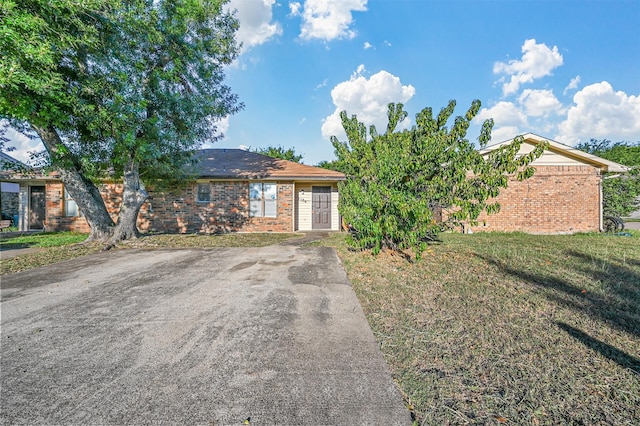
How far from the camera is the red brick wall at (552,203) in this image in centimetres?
1046

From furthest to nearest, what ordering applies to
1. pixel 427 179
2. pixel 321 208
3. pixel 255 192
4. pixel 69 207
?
pixel 321 208, pixel 69 207, pixel 255 192, pixel 427 179

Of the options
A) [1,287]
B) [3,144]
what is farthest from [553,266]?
[3,144]

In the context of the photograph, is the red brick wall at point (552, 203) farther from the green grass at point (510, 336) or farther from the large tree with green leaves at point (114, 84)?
Answer: the large tree with green leaves at point (114, 84)

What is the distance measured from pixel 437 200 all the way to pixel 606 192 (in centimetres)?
1310

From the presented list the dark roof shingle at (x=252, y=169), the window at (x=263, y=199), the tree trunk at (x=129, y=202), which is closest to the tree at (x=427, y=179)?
the dark roof shingle at (x=252, y=169)

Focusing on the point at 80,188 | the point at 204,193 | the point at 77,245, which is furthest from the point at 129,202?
the point at 204,193

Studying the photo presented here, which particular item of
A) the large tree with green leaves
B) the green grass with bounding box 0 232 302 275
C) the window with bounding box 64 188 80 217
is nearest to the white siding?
the green grass with bounding box 0 232 302 275

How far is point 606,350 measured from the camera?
2.34 m

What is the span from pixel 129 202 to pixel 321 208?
7.17 m

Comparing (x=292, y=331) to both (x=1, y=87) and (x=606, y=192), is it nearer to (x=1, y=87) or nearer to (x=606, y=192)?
(x=1, y=87)

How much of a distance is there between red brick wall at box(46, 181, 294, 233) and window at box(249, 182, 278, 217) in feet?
0.55

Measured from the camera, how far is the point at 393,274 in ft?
14.9

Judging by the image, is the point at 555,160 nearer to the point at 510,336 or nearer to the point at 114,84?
the point at 510,336

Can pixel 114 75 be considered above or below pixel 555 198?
above
